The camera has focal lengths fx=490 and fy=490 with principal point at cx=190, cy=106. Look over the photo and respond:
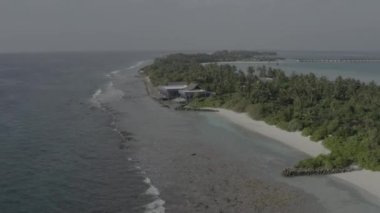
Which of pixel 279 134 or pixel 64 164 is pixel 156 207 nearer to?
pixel 64 164

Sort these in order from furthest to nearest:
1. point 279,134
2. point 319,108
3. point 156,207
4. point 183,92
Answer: point 183,92 → point 319,108 → point 279,134 → point 156,207

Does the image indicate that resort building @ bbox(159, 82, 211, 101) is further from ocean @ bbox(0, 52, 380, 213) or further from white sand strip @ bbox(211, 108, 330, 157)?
white sand strip @ bbox(211, 108, 330, 157)

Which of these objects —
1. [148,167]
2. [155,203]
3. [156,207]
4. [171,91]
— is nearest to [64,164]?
[148,167]

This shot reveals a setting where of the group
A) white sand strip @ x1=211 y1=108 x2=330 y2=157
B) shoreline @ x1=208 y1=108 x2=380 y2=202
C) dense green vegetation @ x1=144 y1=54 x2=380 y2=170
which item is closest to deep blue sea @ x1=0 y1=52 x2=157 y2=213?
dense green vegetation @ x1=144 y1=54 x2=380 y2=170

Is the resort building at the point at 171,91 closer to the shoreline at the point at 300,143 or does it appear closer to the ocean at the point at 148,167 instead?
the ocean at the point at 148,167

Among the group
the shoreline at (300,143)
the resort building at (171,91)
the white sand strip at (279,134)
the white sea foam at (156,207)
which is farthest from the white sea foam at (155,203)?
the resort building at (171,91)

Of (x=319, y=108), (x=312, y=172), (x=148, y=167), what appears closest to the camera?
(x=312, y=172)
